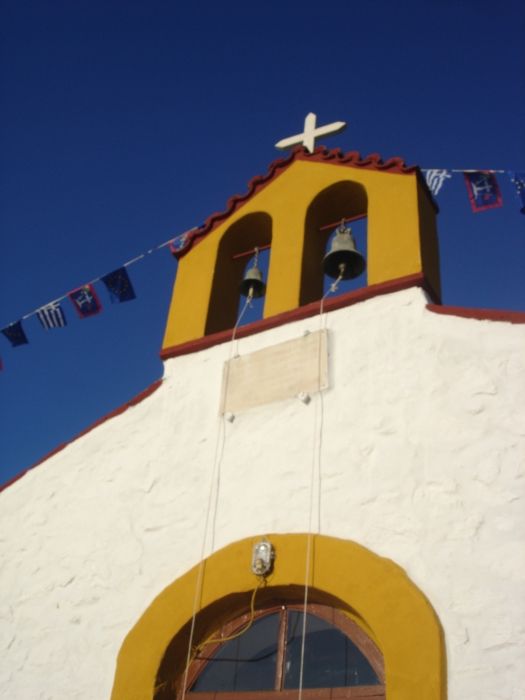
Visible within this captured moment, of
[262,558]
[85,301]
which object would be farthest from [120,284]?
[262,558]

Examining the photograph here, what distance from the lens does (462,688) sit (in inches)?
127

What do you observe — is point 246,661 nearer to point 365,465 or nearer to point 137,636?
point 137,636

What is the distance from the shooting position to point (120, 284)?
7516mm

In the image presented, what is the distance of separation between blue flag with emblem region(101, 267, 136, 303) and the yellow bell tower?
3.43ft

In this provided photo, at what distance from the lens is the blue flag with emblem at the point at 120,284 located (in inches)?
295

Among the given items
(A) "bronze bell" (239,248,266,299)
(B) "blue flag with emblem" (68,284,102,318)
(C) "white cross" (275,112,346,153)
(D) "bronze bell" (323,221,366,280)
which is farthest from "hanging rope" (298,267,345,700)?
(B) "blue flag with emblem" (68,284,102,318)

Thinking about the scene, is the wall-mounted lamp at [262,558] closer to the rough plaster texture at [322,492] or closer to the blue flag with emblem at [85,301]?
the rough plaster texture at [322,492]

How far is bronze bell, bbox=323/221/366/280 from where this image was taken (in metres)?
5.64

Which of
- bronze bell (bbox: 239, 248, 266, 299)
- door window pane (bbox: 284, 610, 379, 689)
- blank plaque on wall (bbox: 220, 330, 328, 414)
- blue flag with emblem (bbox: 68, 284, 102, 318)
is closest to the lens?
door window pane (bbox: 284, 610, 379, 689)

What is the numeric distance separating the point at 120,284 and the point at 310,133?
8.36ft

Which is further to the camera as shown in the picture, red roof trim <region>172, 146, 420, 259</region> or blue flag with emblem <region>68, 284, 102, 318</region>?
blue flag with emblem <region>68, 284, 102, 318</region>

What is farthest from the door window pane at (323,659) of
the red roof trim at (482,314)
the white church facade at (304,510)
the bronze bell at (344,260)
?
the bronze bell at (344,260)

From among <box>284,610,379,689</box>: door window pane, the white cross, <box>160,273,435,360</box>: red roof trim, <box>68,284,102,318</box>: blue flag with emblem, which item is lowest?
<box>284,610,379,689</box>: door window pane

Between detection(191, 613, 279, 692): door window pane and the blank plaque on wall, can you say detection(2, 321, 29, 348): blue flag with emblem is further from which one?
detection(191, 613, 279, 692): door window pane
